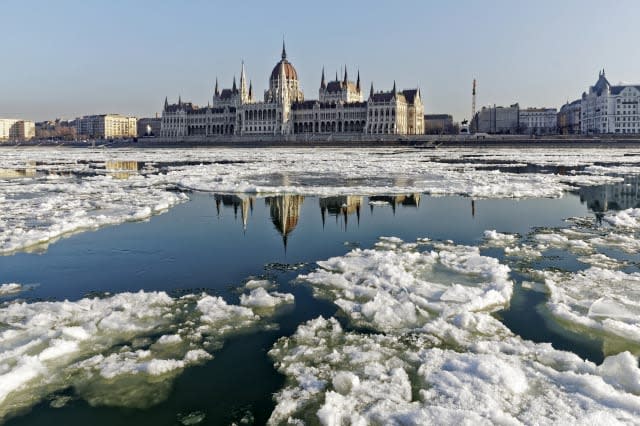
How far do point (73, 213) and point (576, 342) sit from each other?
12.1 meters

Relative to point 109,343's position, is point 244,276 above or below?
above

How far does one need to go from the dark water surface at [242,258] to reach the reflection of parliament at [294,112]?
3825 inches

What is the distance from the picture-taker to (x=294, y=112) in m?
126

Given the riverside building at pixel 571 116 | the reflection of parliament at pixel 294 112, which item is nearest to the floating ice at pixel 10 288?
the reflection of parliament at pixel 294 112

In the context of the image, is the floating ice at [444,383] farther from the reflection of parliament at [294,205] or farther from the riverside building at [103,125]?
the riverside building at [103,125]

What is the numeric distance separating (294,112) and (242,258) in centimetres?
11941

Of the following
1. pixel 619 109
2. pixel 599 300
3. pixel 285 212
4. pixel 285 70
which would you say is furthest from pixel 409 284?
pixel 285 70

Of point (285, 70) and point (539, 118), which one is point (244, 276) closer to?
point (285, 70)

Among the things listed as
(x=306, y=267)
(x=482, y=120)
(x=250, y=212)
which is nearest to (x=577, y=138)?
(x=250, y=212)

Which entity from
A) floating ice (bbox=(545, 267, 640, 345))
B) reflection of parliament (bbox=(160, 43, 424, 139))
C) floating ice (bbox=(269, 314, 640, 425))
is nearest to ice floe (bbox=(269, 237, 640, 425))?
floating ice (bbox=(269, 314, 640, 425))

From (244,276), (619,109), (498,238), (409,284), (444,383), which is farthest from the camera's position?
(619,109)

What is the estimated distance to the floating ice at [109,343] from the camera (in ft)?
15.7

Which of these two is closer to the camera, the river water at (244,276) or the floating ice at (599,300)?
the river water at (244,276)

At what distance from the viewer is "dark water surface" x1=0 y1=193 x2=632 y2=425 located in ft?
15.4
